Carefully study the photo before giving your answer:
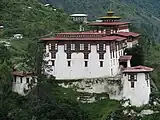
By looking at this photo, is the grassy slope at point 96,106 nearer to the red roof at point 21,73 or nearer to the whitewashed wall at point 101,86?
the whitewashed wall at point 101,86

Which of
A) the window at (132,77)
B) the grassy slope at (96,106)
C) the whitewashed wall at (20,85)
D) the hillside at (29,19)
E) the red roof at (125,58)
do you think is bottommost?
the grassy slope at (96,106)

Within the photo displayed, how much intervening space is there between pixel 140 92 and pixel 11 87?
52.4 feet

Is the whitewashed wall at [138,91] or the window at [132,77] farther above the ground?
the window at [132,77]

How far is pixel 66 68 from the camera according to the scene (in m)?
66.2

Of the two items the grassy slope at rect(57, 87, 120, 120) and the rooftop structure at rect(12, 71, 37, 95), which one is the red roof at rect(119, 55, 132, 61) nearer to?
the grassy slope at rect(57, 87, 120, 120)

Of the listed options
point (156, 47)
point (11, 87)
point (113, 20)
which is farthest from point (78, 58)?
point (156, 47)

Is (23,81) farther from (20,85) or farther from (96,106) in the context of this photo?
(96,106)

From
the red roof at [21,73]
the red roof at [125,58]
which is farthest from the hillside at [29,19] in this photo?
the red roof at [125,58]

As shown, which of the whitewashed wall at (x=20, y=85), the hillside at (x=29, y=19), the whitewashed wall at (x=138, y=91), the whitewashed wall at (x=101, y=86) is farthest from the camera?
the hillside at (x=29, y=19)

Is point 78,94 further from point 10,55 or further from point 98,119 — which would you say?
point 10,55

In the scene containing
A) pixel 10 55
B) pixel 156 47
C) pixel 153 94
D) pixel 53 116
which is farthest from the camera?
pixel 156 47

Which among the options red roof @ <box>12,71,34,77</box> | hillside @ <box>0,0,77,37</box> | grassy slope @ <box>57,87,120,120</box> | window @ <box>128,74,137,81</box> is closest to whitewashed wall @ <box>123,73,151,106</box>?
window @ <box>128,74,137,81</box>

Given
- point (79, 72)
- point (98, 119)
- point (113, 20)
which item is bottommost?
point (98, 119)

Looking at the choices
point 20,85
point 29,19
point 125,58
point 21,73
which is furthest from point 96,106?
point 29,19
